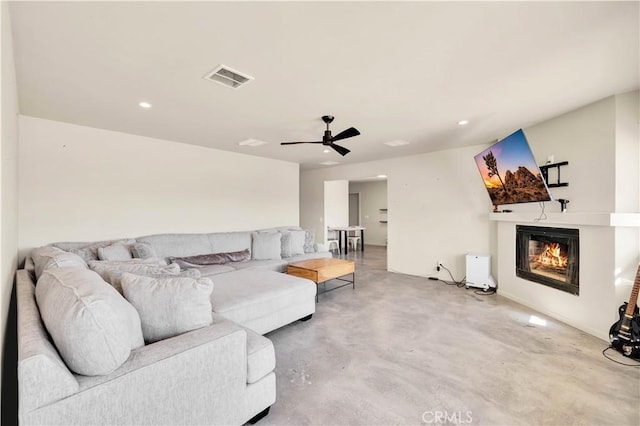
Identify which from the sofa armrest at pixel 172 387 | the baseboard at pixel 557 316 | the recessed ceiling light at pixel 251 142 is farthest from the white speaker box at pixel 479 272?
the sofa armrest at pixel 172 387

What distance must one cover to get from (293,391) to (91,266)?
1816 millimetres

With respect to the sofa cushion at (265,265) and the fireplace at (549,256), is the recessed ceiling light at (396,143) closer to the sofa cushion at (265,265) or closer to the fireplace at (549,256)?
the fireplace at (549,256)

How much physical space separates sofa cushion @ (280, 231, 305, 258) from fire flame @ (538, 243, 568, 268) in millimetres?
3645

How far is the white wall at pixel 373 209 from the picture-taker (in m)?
9.87

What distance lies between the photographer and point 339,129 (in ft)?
12.2

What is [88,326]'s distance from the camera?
111cm

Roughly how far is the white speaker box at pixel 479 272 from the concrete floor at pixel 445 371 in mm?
834

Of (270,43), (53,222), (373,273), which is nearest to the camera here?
(270,43)

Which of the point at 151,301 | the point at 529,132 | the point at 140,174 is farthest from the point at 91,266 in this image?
the point at 529,132

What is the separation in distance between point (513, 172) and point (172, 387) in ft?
13.1

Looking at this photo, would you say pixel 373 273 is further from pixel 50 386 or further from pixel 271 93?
pixel 50 386

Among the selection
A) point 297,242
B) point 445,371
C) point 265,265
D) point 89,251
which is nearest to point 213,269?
point 265,265

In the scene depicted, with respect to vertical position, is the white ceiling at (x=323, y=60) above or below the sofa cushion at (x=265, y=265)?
above

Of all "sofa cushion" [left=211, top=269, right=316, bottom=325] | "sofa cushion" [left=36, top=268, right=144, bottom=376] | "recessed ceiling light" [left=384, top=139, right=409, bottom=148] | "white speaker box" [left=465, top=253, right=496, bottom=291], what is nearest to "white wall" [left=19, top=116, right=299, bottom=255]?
"sofa cushion" [left=211, top=269, right=316, bottom=325]
